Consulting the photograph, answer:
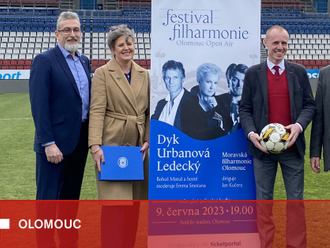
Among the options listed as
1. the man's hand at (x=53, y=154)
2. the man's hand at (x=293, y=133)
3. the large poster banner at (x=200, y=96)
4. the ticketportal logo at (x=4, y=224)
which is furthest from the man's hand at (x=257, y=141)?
the ticketportal logo at (x=4, y=224)

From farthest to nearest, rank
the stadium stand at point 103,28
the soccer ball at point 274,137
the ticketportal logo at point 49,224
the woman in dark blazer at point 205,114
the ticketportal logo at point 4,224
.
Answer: the stadium stand at point 103,28, the ticketportal logo at point 4,224, the woman in dark blazer at point 205,114, the ticketportal logo at point 49,224, the soccer ball at point 274,137

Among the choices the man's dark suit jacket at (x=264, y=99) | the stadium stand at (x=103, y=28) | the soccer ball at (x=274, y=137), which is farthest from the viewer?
the stadium stand at (x=103, y=28)

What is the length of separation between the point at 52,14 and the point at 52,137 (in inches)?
896

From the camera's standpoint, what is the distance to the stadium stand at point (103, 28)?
22094mm

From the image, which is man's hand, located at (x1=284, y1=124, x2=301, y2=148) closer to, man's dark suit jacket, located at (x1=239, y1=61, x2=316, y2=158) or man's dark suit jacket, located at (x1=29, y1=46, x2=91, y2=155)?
man's dark suit jacket, located at (x1=239, y1=61, x2=316, y2=158)

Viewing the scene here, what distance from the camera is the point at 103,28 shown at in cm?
2341

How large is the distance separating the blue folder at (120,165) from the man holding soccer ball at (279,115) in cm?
73

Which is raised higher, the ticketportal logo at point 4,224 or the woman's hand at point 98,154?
the woman's hand at point 98,154

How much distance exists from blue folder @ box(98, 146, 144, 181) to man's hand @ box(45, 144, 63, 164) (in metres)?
0.27

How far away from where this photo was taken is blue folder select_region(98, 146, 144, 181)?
3164 millimetres

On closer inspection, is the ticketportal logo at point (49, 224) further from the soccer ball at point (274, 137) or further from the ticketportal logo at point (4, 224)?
the soccer ball at point (274, 137)

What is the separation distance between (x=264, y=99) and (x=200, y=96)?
486 mm

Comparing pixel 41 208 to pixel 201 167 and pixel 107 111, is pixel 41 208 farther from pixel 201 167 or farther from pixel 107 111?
pixel 201 167

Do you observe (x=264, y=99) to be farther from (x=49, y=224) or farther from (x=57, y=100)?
(x=49, y=224)
